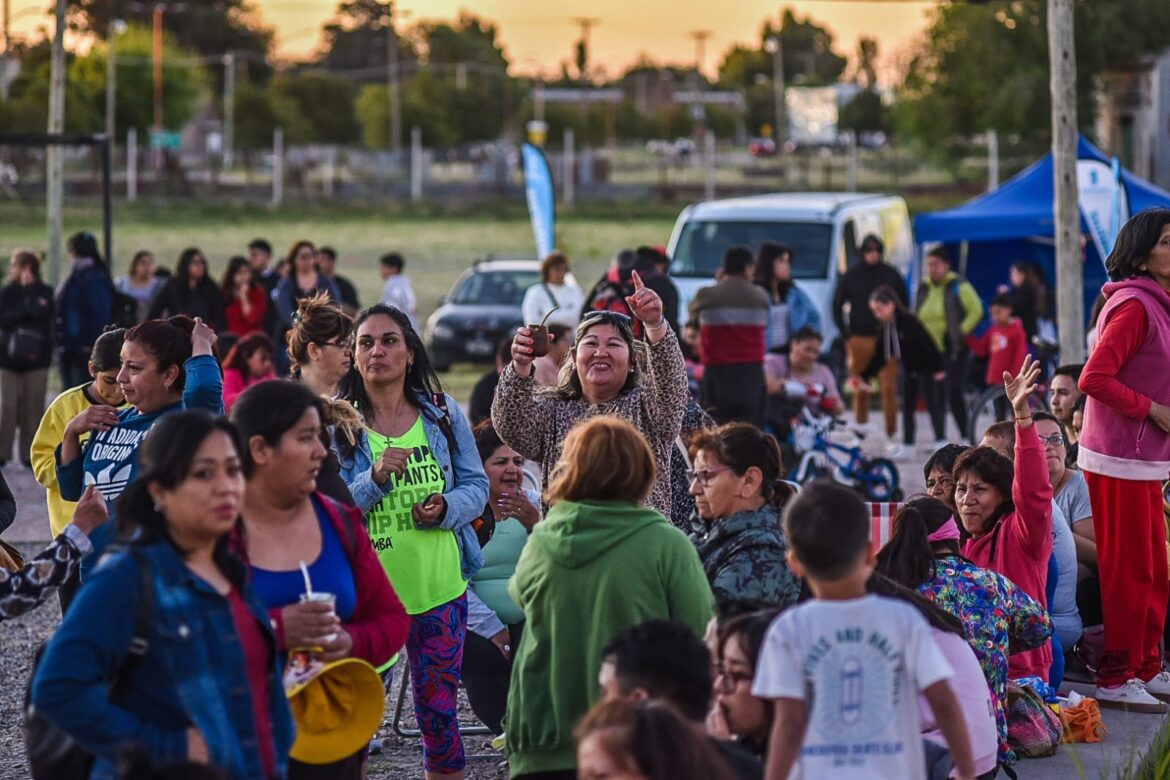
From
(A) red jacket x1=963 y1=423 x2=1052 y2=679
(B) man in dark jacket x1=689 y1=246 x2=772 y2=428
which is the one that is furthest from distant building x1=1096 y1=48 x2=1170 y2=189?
(A) red jacket x1=963 y1=423 x2=1052 y2=679

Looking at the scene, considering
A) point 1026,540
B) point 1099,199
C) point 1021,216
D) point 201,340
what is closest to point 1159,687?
point 1026,540

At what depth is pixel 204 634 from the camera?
12.6 feet

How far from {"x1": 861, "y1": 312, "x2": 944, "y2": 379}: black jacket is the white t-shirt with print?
1221 centimetres

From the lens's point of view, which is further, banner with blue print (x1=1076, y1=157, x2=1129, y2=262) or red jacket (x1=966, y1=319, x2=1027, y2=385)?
banner with blue print (x1=1076, y1=157, x2=1129, y2=262)

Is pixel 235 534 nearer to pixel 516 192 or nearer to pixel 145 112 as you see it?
pixel 516 192

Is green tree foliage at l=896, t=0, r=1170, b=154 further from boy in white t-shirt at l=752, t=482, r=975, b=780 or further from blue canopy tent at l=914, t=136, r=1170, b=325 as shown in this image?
boy in white t-shirt at l=752, t=482, r=975, b=780

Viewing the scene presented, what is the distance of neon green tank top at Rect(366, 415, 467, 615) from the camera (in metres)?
5.84

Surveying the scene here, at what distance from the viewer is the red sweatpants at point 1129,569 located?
7230 mm

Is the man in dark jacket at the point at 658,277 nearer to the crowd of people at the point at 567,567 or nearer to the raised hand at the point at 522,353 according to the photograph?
the crowd of people at the point at 567,567

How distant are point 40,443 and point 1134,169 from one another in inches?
1378

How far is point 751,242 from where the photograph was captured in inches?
787

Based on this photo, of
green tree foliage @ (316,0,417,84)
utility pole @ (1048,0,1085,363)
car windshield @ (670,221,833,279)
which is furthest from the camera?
green tree foliage @ (316,0,417,84)

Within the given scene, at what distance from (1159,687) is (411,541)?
3.50 m

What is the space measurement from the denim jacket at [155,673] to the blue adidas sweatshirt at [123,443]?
2.03 meters
